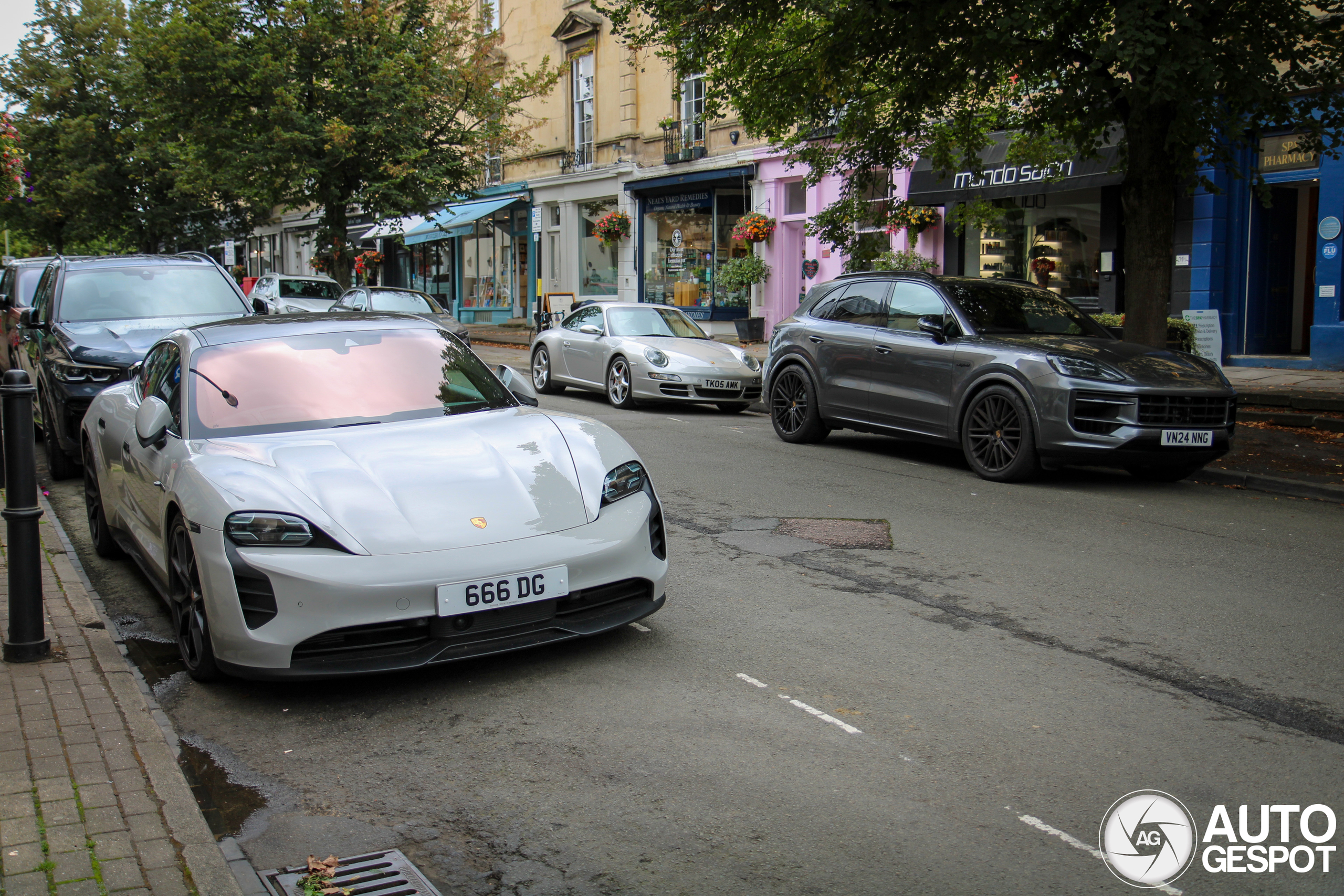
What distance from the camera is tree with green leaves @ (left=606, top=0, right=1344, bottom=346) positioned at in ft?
32.0

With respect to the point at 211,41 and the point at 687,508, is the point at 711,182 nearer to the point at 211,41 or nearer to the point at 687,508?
the point at 211,41

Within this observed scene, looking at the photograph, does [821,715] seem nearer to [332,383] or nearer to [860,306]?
[332,383]

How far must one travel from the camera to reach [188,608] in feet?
15.4

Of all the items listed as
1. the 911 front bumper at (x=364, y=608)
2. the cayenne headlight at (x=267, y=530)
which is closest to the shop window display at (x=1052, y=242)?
the 911 front bumper at (x=364, y=608)

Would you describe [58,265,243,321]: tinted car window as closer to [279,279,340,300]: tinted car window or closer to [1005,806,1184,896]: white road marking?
[1005,806,1184,896]: white road marking

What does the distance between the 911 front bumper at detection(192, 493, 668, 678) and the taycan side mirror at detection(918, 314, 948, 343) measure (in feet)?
20.8

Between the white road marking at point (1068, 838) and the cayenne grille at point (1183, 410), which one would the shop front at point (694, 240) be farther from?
the white road marking at point (1068, 838)

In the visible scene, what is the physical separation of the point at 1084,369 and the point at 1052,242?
12.4m

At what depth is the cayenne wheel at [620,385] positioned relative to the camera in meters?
15.2

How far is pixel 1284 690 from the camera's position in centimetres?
456

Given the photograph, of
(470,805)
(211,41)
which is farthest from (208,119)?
(470,805)

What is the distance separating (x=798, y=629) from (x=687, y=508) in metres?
3.01

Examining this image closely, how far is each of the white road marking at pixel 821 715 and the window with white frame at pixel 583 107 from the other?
99.8ft

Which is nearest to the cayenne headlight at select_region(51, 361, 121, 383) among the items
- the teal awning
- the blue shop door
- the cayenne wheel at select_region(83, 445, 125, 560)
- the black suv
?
the black suv
